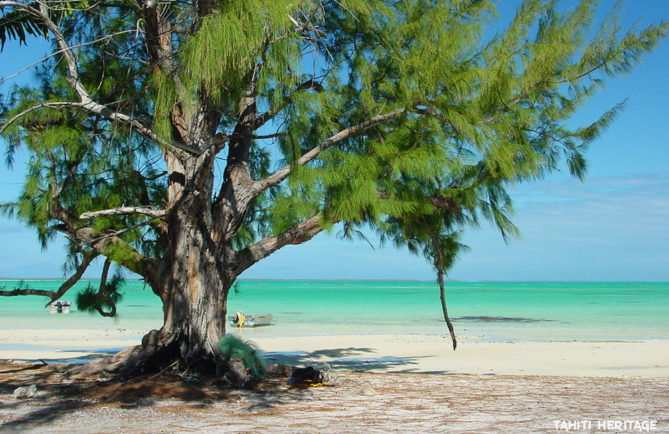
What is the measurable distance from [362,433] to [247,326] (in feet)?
42.9

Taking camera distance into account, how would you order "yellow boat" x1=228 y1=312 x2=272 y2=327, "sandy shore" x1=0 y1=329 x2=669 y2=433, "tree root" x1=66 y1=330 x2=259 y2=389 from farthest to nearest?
"yellow boat" x1=228 y1=312 x2=272 y2=327, "tree root" x1=66 y1=330 x2=259 y2=389, "sandy shore" x1=0 y1=329 x2=669 y2=433

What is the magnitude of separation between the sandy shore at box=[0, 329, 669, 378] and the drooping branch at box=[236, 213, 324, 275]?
8.76ft

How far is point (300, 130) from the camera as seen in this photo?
4711 mm

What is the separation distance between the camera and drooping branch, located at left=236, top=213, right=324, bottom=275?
18.3 ft

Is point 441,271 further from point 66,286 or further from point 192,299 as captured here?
point 66,286

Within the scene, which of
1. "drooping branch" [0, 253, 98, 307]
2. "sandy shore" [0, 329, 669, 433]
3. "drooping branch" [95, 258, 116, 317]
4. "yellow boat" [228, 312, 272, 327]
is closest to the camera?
"sandy shore" [0, 329, 669, 433]

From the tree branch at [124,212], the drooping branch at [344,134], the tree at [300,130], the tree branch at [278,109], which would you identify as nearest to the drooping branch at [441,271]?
the tree at [300,130]

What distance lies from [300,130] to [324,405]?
203cm

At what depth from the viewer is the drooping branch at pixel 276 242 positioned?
18.3 feet

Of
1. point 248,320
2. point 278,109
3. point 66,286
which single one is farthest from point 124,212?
point 248,320

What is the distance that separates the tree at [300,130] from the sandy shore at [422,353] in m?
3.05

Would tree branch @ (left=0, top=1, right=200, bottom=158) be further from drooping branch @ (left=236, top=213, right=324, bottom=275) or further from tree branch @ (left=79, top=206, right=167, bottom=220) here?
drooping branch @ (left=236, top=213, right=324, bottom=275)

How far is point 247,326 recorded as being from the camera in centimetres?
1638

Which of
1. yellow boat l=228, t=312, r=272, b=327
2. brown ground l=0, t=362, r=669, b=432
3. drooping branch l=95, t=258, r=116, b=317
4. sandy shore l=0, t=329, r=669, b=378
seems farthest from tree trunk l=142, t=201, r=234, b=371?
yellow boat l=228, t=312, r=272, b=327
